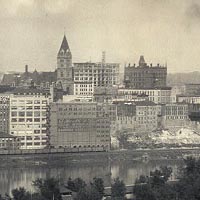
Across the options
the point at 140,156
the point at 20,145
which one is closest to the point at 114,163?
the point at 140,156

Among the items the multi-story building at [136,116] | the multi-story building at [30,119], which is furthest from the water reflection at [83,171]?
the multi-story building at [136,116]

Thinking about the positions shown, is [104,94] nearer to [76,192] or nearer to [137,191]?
[76,192]

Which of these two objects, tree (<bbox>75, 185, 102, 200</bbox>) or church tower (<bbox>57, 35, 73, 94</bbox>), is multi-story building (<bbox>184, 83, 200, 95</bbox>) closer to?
church tower (<bbox>57, 35, 73, 94</bbox>)

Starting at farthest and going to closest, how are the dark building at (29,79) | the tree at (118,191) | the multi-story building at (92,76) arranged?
the multi-story building at (92,76) < the dark building at (29,79) < the tree at (118,191)

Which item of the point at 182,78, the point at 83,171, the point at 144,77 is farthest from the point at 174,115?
the point at 83,171

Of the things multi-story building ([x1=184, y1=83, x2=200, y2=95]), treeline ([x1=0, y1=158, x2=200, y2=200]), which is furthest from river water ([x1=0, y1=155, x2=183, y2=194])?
multi-story building ([x1=184, y1=83, x2=200, y2=95])

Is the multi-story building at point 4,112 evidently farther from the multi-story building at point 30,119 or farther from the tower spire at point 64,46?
the tower spire at point 64,46
